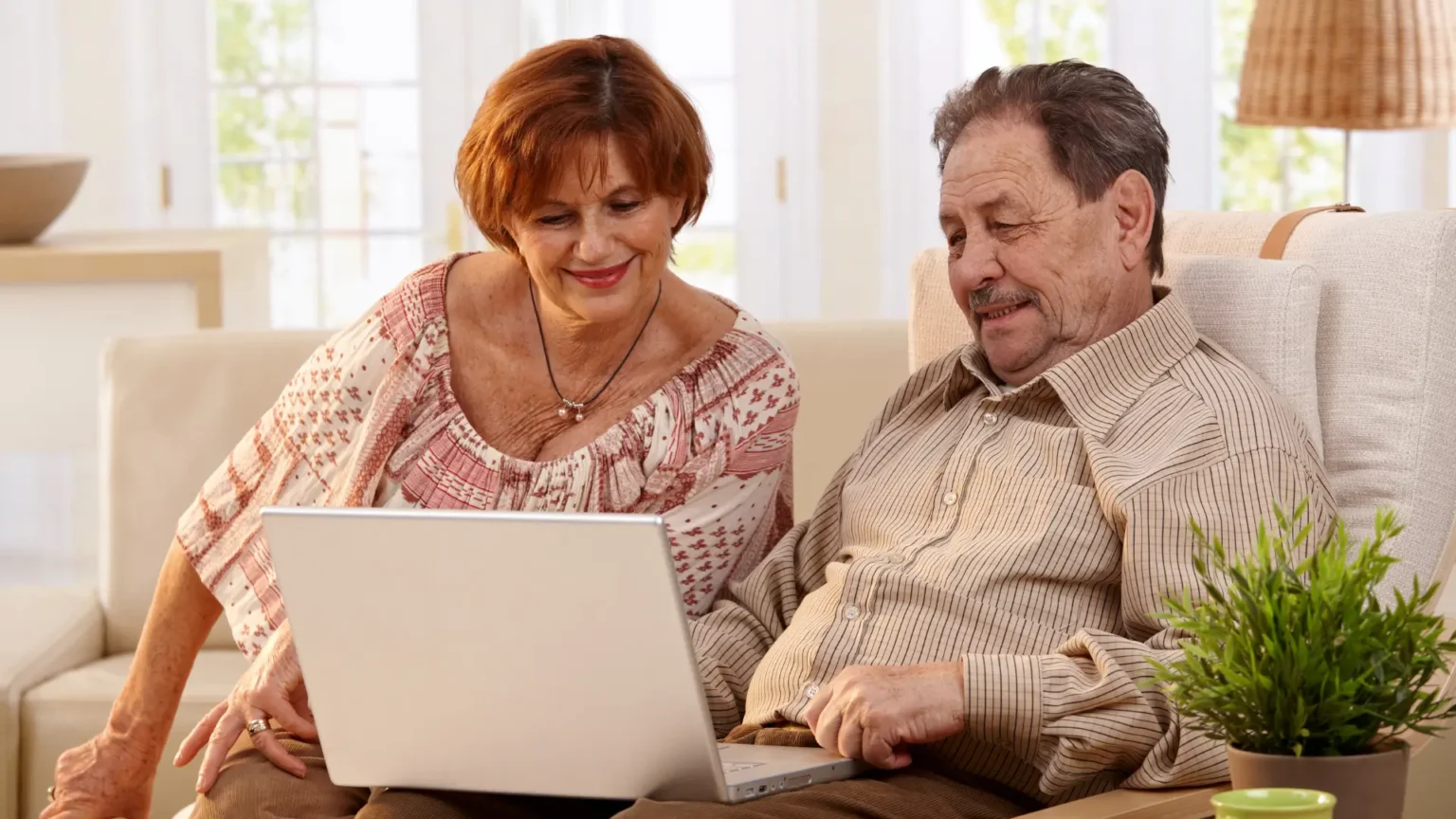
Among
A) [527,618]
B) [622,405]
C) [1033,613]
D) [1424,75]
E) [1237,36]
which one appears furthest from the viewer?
[1237,36]

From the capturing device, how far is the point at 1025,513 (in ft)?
5.56

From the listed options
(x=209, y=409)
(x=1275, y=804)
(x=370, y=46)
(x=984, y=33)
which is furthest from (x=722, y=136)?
(x=1275, y=804)

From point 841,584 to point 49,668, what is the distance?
1219 mm

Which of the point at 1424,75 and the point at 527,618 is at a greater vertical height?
the point at 1424,75

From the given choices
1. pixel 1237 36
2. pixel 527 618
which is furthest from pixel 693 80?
pixel 527 618

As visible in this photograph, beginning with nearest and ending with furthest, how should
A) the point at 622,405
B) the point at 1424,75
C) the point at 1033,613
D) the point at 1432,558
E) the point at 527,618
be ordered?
the point at 527,618 → the point at 1033,613 → the point at 1432,558 → the point at 622,405 → the point at 1424,75

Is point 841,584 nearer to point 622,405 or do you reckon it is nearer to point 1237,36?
point 622,405

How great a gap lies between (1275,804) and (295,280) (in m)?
4.05

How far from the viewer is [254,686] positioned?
5.77 ft

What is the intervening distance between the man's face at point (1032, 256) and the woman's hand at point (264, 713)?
2.54 feet

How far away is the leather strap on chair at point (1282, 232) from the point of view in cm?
193

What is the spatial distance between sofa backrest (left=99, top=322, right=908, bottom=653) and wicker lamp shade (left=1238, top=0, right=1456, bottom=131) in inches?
53.0

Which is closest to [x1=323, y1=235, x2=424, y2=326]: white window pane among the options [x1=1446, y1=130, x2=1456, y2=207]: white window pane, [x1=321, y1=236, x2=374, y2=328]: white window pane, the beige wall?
[x1=321, y1=236, x2=374, y2=328]: white window pane

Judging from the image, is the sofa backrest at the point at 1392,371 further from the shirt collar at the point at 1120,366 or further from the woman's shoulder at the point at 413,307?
the woman's shoulder at the point at 413,307
